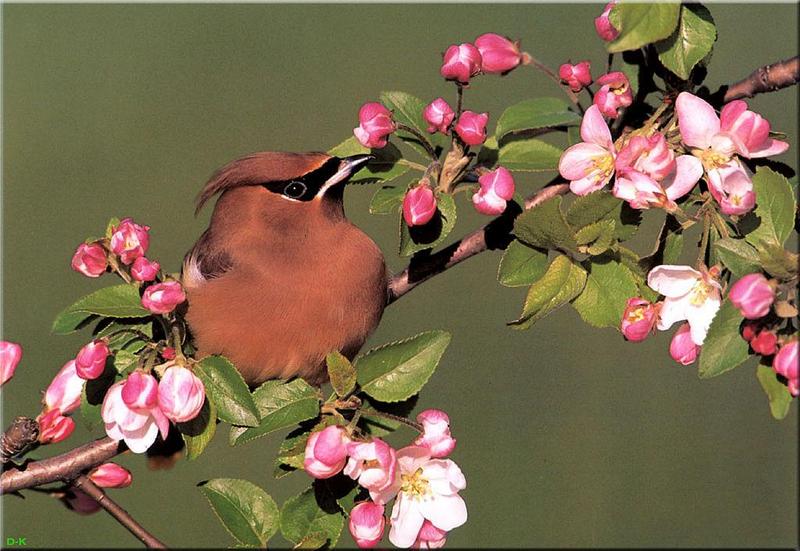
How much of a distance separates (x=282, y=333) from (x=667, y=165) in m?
0.91

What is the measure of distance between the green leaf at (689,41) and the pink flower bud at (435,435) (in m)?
0.63

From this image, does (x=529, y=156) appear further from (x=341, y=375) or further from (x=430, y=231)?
(x=341, y=375)

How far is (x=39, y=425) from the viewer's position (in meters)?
1.74

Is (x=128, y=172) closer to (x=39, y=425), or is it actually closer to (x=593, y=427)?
(x=593, y=427)

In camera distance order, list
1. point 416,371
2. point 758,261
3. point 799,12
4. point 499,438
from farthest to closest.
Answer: point 799,12 → point 499,438 → point 416,371 → point 758,261

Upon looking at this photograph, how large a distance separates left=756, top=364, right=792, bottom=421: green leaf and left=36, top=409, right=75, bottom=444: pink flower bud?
1.08 metres

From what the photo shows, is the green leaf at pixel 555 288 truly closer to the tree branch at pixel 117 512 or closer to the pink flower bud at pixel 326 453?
the pink flower bud at pixel 326 453

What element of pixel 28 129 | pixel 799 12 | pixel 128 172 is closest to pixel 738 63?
pixel 799 12

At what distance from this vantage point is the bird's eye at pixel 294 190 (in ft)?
7.30

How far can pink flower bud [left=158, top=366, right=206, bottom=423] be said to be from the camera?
1540 millimetres

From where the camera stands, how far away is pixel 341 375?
65.4 inches

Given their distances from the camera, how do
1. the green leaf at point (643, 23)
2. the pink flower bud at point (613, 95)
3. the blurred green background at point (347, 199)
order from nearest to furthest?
the green leaf at point (643, 23)
the pink flower bud at point (613, 95)
the blurred green background at point (347, 199)

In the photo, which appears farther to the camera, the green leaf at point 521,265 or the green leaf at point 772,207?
the green leaf at point 521,265

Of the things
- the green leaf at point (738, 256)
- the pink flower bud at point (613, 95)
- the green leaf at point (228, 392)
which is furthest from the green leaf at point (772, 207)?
the green leaf at point (228, 392)
